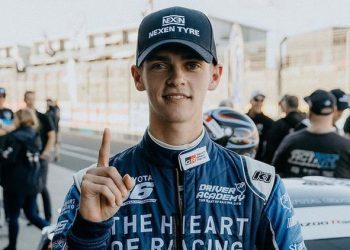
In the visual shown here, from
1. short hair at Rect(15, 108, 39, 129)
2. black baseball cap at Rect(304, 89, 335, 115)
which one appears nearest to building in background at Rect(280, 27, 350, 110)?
short hair at Rect(15, 108, 39, 129)

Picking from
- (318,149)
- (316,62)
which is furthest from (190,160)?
(316,62)

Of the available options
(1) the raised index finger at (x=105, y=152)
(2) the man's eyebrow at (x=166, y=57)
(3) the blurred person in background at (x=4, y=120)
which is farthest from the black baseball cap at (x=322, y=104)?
(3) the blurred person in background at (x=4, y=120)

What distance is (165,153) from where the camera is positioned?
1469mm

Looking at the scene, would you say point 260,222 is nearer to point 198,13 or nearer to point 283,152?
point 198,13

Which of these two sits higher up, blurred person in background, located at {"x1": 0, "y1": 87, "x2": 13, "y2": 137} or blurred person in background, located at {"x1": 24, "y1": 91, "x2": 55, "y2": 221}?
blurred person in background, located at {"x1": 0, "y1": 87, "x2": 13, "y2": 137}

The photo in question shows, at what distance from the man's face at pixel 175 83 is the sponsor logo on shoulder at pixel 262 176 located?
25cm

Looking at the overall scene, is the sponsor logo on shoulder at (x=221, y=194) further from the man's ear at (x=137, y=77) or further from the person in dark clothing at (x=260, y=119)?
the person in dark clothing at (x=260, y=119)

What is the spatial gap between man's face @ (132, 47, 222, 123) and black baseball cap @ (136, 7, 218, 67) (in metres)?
0.02

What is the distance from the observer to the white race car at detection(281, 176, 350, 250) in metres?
2.05

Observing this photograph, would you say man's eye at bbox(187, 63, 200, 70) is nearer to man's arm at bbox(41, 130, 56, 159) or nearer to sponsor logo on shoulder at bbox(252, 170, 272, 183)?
sponsor logo on shoulder at bbox(252, 170, 272, 183)

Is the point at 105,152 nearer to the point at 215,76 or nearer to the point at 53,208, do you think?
the point at 215,76

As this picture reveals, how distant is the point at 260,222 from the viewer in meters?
1.42

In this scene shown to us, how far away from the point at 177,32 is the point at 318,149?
8.51ft

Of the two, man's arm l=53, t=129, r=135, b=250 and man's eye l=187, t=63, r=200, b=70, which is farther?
man's eye l=187, t=63, r=200, b=70
